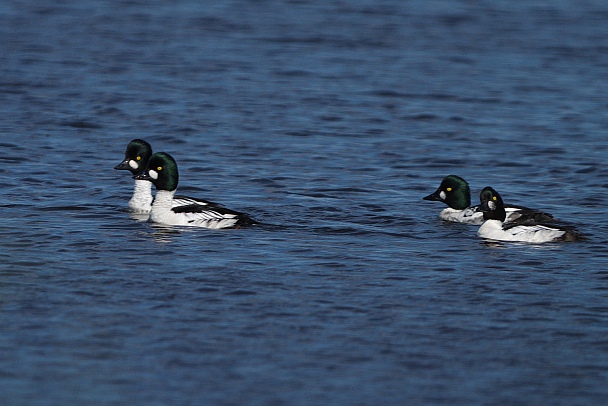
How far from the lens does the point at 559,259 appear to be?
14.9 metres

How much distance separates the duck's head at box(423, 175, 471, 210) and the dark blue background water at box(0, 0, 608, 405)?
1.39 ft

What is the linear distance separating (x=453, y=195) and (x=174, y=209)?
4093 mm

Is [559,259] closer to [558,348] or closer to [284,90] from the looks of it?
[558,348]

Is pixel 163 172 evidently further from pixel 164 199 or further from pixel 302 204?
pixel 302 204

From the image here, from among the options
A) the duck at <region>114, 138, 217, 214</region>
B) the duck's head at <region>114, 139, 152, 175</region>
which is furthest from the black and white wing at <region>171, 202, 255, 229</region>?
the duck's head at <region>114, 139, 152, 175</region>

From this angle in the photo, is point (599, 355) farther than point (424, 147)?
No

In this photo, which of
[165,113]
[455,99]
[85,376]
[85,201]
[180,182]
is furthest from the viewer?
[455,99]

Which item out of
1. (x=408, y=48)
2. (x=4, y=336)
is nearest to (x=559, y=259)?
(x=4, y=336)

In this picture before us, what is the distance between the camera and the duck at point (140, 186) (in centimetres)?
1674

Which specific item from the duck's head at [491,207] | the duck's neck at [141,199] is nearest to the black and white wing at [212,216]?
the duck's neck at [141,199]

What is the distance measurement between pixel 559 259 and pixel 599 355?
3.76 meters

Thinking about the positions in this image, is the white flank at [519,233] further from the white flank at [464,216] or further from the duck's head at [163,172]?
the duck's head at [163,172]

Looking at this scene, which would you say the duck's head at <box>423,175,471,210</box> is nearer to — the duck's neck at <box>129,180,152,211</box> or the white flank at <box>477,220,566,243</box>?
the white flank at <box>477,220,566,243</box>

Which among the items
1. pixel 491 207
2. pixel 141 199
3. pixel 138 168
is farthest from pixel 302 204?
pixel 491 207
